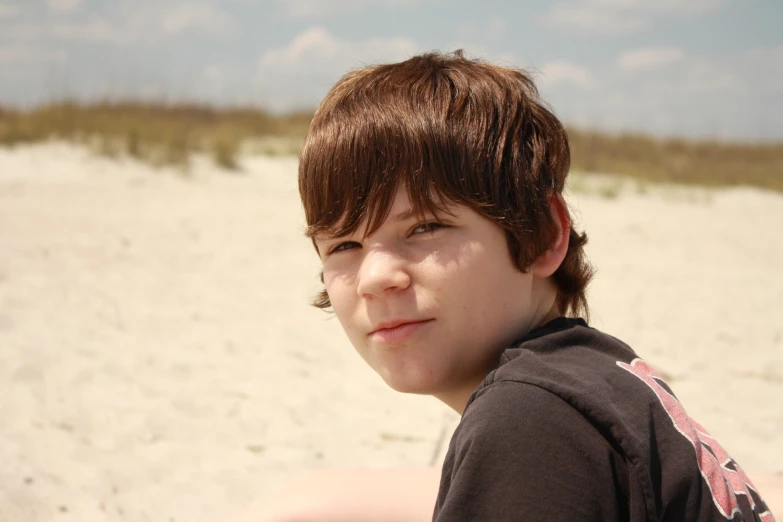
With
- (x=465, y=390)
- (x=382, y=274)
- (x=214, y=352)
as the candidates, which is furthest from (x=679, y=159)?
(x=382, y=274)

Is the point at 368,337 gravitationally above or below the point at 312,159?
below

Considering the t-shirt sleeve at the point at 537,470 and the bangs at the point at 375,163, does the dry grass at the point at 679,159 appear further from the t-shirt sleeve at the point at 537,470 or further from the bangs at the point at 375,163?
the t-shirt sleeve at the point at 537,470

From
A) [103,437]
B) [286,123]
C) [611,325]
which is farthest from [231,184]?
[103,437]

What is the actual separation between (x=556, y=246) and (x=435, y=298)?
0.28m

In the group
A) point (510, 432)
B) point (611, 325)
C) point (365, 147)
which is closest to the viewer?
point (510, 432)

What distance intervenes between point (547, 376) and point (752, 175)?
13010 mm

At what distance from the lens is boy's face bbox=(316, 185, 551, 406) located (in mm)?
1104

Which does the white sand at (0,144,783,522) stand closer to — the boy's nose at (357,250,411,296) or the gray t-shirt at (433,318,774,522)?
the boy's nose at (357,250,411,296)

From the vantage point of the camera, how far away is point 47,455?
225 cm

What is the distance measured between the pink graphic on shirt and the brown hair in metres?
0.26

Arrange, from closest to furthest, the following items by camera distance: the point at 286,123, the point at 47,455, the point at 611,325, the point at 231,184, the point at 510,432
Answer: the point at 510,432, the point at 47,455, the point at 611,325, the point at 231,184, the point at 286,123

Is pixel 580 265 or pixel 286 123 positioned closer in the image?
pixel 580 265

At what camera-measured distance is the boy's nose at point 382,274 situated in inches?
43.2

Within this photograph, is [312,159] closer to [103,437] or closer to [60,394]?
[103,437]
